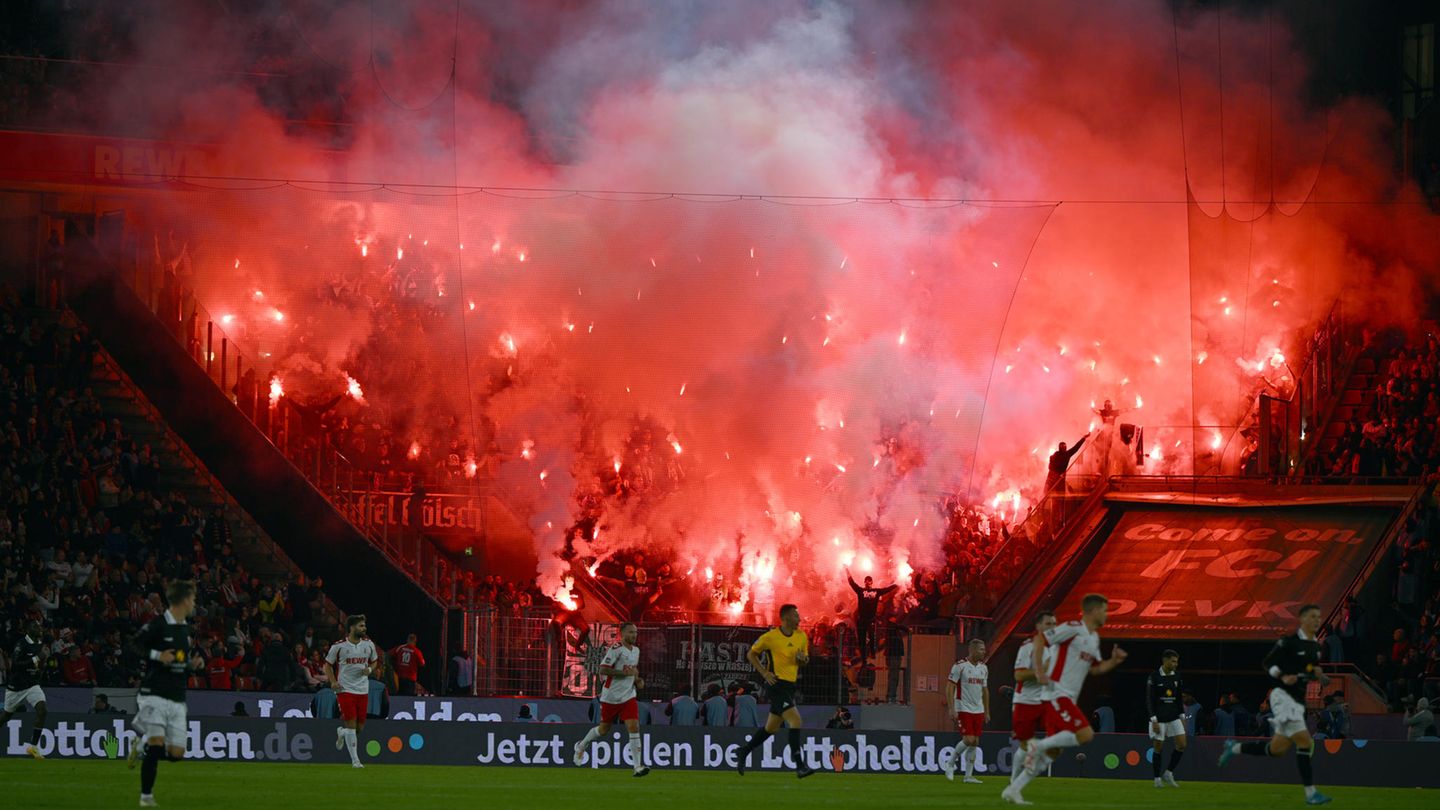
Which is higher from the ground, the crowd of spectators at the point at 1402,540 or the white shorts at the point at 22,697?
the crowd of spectators at the point at 1402,540

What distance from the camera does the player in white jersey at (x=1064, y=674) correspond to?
1734cm

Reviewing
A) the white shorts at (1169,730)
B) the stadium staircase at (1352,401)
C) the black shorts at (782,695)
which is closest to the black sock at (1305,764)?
the white shorts at (1169,730)

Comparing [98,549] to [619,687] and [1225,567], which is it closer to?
[619,687]

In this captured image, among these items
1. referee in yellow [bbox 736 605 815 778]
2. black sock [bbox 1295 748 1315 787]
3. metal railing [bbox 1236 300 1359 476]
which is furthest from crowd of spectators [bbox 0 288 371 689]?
metal railing [bbox 1236 300 1359 476]

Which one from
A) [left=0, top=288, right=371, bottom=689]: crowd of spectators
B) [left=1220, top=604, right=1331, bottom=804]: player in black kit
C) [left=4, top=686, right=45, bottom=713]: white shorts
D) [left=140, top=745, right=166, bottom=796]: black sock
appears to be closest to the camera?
[left=140, top=745, right=166, bottom=796]: black sock

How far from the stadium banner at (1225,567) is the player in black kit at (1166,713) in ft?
29.6

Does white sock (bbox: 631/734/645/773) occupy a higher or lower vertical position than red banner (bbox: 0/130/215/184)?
lower

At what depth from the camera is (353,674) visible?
24453mm

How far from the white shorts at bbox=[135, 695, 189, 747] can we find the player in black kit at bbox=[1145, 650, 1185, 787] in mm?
13352

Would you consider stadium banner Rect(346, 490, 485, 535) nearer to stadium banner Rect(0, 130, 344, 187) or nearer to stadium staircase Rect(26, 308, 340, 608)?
stadium staircase Rect(26, 308, 340, 608)

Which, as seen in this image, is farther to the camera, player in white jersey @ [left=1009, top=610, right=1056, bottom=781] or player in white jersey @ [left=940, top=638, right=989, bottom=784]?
player in white jersey @ [left=940, top=638, right=989, bottom=784]

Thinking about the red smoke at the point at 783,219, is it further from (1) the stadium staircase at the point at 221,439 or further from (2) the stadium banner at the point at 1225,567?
(1) the stadium staircase at the point at 221,439

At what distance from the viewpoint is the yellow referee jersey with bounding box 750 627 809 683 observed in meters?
22.8

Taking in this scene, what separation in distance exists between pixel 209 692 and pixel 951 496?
17.1 meters
